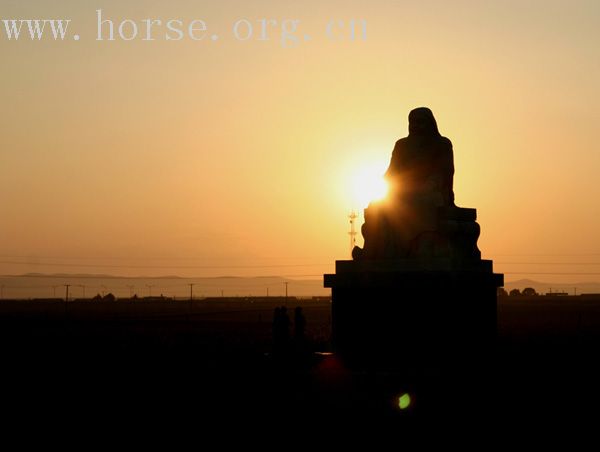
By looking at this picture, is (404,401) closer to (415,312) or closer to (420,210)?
(415,312)

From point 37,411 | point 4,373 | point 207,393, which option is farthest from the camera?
point 4,373

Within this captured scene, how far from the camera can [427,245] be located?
49.5ft

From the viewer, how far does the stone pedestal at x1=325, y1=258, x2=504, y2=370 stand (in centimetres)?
1484

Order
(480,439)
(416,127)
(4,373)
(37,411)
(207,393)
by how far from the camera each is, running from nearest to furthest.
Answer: (480,439) → (37,411) → (207,393) → (416,127) → (4,373)

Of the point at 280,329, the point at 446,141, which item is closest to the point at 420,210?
the point at 446,141

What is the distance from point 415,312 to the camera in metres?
15.0

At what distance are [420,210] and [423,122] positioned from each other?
79.3 inches

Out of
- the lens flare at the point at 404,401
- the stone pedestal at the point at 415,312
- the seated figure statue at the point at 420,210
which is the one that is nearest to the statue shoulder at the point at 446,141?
the seated figure statue at the point at 420,210

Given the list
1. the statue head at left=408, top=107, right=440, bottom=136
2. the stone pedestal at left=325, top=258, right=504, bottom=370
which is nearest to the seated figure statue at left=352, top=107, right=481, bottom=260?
the statue head at left=408, top=107, right=440, bottom=136

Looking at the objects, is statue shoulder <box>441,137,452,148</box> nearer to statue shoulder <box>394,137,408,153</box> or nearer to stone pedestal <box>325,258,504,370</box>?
statue shoulder <box>394,137,408,153</box>

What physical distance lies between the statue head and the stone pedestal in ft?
9.40

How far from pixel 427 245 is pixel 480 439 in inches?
193

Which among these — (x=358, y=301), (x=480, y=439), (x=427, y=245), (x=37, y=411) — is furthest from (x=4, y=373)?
(x=480, y=439)

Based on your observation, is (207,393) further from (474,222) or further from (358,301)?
(474,222)
